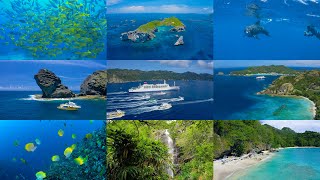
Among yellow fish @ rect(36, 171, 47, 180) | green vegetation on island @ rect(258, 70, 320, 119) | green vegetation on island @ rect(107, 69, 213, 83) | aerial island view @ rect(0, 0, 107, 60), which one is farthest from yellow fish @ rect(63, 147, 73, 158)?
green vegetation on island @ rect(258, 70, 320, 119)

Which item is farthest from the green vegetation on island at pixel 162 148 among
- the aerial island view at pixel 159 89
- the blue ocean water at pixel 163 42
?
the blue ocean water at pixel 163 42

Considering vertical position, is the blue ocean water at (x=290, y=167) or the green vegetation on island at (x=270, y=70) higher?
the green vegetation on island at (x=270, y=70)

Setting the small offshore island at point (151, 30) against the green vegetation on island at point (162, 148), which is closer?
the green vegetation on island at point (162, 148)

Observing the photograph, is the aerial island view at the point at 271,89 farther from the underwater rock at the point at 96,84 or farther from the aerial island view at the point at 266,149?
the underwater rock at the point at 96,84

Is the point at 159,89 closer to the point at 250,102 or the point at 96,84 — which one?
the point at 96,84

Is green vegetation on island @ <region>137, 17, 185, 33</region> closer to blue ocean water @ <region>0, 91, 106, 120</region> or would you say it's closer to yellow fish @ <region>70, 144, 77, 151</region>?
blue ocean water @ <region>0, 91, 106, 120</region>

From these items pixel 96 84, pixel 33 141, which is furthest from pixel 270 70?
pixel 33 141
